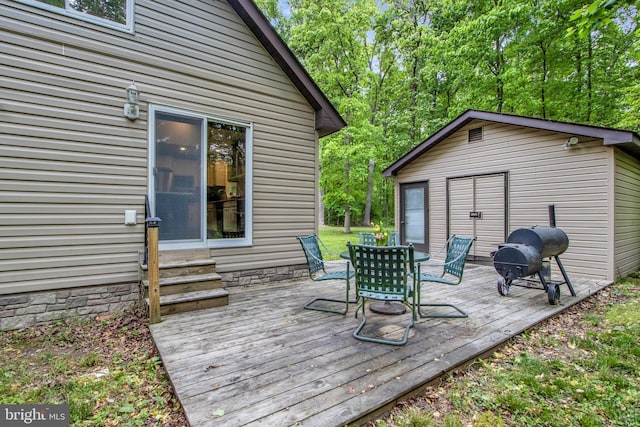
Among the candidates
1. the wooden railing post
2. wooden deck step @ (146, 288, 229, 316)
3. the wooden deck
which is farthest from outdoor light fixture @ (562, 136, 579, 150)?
the wooden railing post

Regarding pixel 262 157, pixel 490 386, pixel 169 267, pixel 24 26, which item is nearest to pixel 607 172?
pixel 490 386

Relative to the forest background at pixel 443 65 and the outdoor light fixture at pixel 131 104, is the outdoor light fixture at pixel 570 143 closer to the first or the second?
the forest background at pixel 443 65

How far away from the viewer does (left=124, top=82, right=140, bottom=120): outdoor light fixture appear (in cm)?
378

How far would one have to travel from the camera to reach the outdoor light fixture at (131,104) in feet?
12.4

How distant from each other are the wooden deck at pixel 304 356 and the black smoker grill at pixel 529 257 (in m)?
0.26

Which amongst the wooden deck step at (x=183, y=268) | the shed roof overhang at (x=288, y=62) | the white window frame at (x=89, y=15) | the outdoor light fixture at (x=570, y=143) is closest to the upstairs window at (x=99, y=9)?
the white window frame at (x=89, y=15)

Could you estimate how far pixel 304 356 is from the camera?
2484 millimetres

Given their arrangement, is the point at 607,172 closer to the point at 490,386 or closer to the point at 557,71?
the point at 490,386

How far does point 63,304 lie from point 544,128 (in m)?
8.39

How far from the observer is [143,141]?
3.94 m

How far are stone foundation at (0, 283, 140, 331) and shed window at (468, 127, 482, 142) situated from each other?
25.0 feet

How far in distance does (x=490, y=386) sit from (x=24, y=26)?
5857 mm

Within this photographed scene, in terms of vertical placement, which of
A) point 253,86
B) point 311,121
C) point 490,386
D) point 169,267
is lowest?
point 490,386

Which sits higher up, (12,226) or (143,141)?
(143,141)
